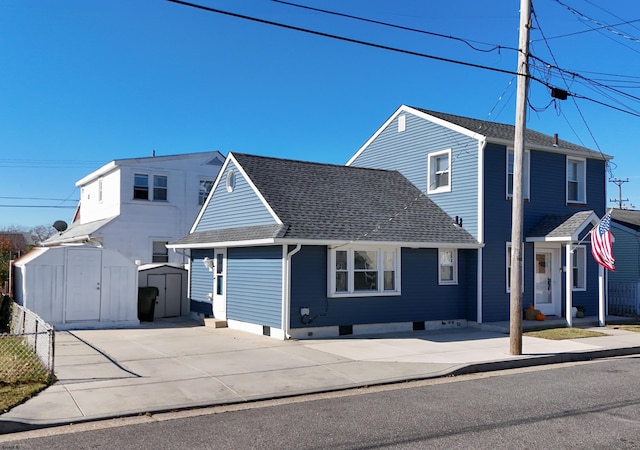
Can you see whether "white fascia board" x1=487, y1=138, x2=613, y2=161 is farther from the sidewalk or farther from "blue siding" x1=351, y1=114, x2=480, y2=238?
the sidewalk

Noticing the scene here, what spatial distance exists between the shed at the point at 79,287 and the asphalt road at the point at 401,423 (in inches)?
411

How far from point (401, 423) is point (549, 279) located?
45.8ft

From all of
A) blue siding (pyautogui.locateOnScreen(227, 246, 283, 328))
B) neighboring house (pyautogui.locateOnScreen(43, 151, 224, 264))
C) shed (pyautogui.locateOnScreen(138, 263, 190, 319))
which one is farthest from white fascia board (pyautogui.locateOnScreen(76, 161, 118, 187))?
blue siding (pyautogui.locateOnScreen(227, 246, 283, 328))

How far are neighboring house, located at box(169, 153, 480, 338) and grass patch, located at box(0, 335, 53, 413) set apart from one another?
19.7 feet

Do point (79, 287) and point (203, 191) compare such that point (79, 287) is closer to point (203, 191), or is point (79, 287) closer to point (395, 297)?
point (395, 297)

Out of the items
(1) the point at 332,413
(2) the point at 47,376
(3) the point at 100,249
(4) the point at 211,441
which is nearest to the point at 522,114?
(1) the point at 332,413

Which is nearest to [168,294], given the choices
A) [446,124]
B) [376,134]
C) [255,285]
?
[255,285]

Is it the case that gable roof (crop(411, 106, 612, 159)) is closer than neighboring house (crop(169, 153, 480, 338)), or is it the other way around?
neighboring house (crop(169, 153, 480, 338))

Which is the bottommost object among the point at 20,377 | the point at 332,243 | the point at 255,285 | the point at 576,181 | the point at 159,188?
the point at 20,377

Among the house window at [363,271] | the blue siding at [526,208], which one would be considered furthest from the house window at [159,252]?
the blue siding at [526,208]

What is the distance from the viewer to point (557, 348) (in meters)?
14.0

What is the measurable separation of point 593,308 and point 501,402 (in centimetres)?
1362

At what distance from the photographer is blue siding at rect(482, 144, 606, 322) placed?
1816 cm

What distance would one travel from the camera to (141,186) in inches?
1077
